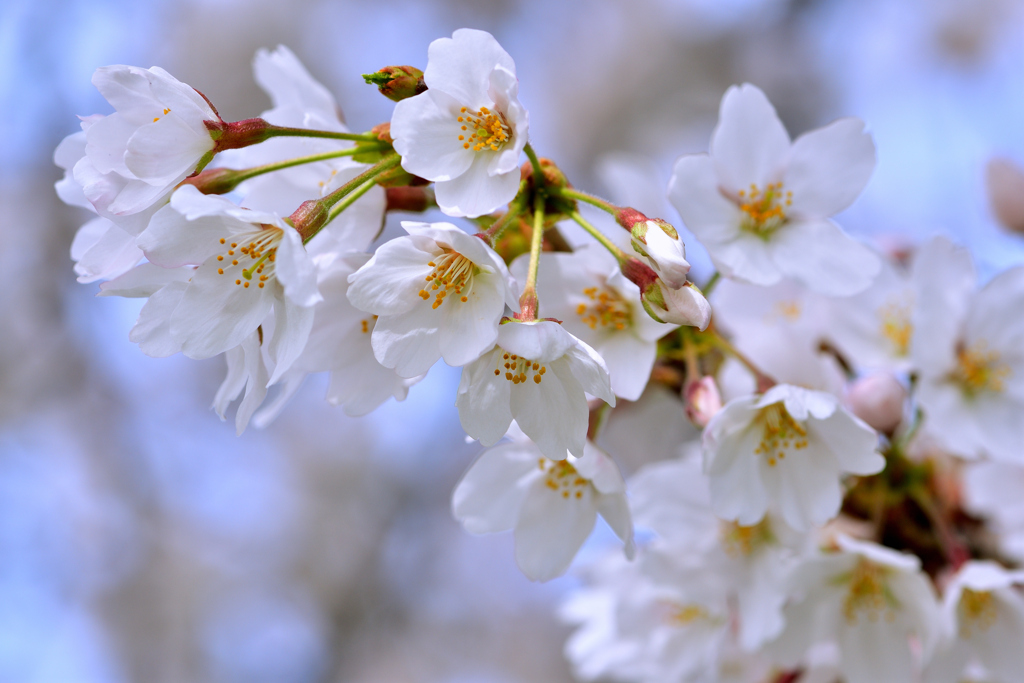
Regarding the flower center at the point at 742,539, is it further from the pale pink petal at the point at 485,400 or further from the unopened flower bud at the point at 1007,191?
the unopened flower bud at the point at 1007,191

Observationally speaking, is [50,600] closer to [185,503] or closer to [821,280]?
[185,503]

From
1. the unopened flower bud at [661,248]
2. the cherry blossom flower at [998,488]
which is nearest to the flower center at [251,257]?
the unopened flower bud at [661,248]

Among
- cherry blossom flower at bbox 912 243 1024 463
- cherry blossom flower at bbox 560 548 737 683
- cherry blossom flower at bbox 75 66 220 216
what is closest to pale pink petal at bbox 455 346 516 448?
cherry blossom flower at bbox 75 66 220 216

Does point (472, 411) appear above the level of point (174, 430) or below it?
above

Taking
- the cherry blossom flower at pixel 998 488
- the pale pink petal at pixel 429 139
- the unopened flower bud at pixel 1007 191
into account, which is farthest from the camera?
the unopened flower bud at pixel 1007 191

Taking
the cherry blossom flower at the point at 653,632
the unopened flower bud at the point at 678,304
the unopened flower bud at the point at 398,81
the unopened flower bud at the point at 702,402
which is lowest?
the cherry blossom flower at the point at 653,632

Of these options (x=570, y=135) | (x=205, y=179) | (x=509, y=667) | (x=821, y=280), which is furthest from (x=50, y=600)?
(x=821, y=280)

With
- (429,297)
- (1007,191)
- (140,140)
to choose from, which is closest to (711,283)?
(429,297)
